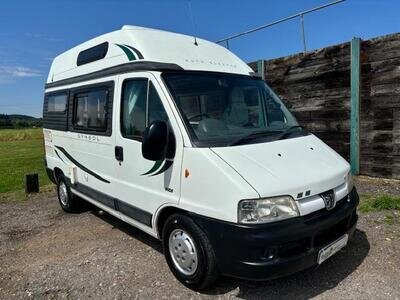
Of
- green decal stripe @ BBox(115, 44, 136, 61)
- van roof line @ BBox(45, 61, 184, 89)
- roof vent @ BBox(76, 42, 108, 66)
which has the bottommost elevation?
van roof line @ BBox(45, 61, 184, 89)

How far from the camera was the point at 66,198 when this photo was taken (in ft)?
24.2

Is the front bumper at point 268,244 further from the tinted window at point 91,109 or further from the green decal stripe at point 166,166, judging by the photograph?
the tinted window at point 91,109

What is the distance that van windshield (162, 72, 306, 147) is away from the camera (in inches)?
163

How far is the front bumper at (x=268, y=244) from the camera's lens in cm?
345

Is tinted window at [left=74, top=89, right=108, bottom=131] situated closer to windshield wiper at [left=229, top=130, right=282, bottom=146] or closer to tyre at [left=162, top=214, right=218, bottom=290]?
tyre at [left=162, top=214, right=218, bottom=290]

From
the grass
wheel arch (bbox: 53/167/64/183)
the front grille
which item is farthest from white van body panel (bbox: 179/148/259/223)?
wheel arch (bbox: 53/167/64/183)

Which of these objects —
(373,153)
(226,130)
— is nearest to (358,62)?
(373,153)

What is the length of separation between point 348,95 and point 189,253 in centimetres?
573

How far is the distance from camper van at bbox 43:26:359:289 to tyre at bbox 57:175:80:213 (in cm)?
123

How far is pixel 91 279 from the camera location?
4566mm

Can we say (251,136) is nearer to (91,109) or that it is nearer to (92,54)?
(91,109)

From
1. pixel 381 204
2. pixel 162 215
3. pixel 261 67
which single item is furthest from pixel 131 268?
pixel 261 67

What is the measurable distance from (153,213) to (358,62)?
5.57 m

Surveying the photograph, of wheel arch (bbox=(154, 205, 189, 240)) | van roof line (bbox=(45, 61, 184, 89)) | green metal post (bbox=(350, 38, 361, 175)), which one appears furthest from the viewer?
green metal post (bbox=(350, 38, 361, 175))
